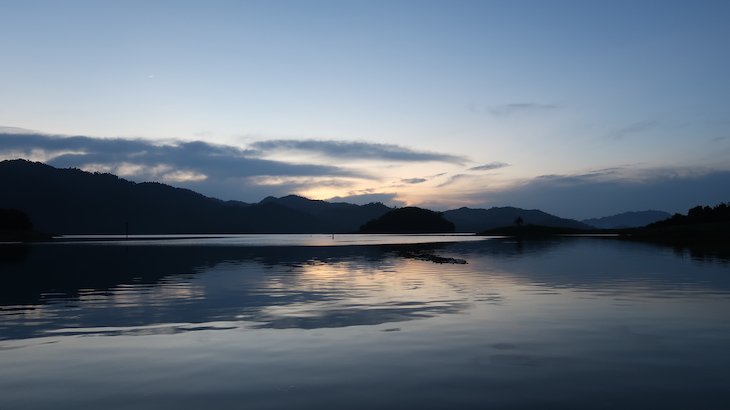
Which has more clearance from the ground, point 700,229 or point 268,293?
point 700,229

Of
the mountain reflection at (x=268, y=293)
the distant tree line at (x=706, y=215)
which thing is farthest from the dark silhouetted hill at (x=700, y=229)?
the mountain reflection at (x=268, y=293)

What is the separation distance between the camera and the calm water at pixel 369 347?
14969mm

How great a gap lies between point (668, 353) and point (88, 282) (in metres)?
47.9

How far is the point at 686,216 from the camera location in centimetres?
19638

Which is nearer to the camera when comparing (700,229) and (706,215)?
(700,229)

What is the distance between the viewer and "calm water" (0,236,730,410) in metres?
15.0

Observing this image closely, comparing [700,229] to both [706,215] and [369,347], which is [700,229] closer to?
[706,215]

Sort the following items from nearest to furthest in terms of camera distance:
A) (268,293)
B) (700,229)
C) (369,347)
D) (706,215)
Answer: (369,347) < (268,293) < (700,229) < (706,215)

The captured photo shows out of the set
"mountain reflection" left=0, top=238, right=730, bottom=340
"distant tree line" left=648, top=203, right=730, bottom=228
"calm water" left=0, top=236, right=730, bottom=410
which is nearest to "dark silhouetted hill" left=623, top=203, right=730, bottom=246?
"distant tree line" left=648, top=203, right=730, bottom=228

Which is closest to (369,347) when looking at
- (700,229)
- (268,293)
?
(268,293)

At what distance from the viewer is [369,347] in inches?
848

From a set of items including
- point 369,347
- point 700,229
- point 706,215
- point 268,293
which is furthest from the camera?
point 706,215

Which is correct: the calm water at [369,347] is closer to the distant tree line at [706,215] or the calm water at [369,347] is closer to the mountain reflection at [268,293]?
the mountain reflection at [268,293]

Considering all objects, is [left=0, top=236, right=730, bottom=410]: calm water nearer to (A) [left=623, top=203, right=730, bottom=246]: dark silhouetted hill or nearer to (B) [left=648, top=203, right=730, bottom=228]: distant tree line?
(A) [left=623, top=203, right=730, bottom=246]: dark silhouetted hill
